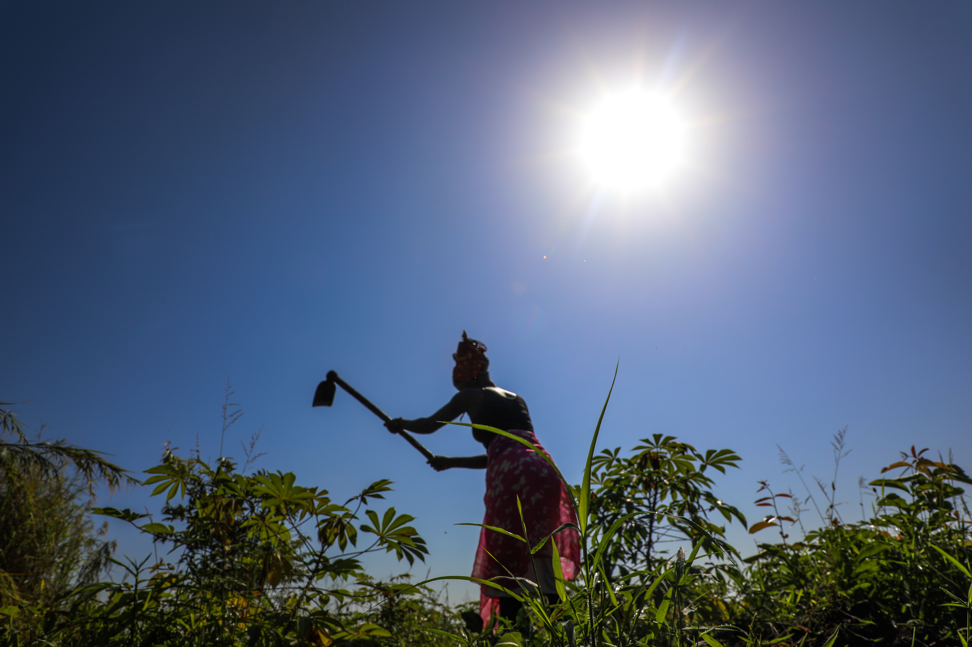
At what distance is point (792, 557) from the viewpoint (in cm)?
204

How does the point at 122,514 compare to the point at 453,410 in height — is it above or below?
below

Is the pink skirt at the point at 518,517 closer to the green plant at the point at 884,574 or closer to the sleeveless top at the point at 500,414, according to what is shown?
the sleeveless top at the point at 500,414

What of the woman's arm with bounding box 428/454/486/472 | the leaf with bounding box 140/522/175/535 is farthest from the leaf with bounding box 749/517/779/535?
the leaf with bounding box 140/522/175/535

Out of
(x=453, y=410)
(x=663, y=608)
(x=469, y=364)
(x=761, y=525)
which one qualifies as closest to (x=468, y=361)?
(x=469, y=364)

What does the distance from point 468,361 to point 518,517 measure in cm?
152

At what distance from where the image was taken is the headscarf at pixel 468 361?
12.7 feet

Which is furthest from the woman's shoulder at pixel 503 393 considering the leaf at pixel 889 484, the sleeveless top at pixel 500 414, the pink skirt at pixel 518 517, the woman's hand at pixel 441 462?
the leaf at pixel 889 484

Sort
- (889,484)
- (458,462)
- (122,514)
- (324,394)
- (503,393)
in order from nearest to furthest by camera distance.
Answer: (122,514) → (889,484) → (503,393) → (458,462) → (324,394)

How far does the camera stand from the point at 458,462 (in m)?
4.20

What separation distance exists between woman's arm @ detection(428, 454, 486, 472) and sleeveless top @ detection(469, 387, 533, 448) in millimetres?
721

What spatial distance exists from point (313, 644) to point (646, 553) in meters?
1.72

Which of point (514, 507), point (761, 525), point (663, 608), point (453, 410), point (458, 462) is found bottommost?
point (663, 608)

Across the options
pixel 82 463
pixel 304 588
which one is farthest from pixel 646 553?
pixel 82 463

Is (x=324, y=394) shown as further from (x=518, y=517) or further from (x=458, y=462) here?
(x=518, y=517)
